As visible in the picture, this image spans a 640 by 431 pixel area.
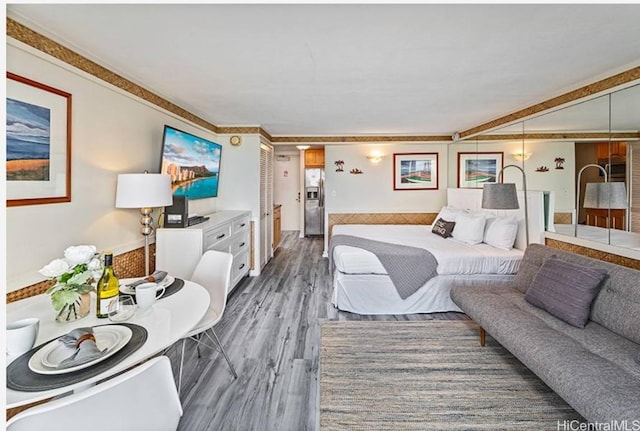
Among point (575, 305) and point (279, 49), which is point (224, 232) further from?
point (575, 305)

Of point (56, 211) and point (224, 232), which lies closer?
point (56, 211)

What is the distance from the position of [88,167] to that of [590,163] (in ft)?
13.1

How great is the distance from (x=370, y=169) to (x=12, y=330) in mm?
5352

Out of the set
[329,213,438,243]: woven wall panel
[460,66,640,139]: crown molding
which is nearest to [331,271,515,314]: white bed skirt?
[460,66,640,139]: crown molding

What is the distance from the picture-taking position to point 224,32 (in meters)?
1.90

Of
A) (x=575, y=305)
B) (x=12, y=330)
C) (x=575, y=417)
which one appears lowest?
(x=575, y=417)

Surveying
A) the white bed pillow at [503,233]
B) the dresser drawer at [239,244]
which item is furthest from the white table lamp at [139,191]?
the white bed pillow at [503,233]

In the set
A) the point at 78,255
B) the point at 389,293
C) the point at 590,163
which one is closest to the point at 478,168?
the point at 590,163

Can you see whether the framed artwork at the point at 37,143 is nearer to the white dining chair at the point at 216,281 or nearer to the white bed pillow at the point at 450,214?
the white dining chair at the point at 216,281

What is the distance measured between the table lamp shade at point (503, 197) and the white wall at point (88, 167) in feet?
11.2

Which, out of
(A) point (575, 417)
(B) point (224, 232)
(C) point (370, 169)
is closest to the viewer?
(A) point (575, 417)

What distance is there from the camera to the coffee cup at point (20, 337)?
1.21 m

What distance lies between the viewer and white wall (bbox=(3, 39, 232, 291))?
1766 millimetres

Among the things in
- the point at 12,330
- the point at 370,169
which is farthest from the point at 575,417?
the point at 370,169
